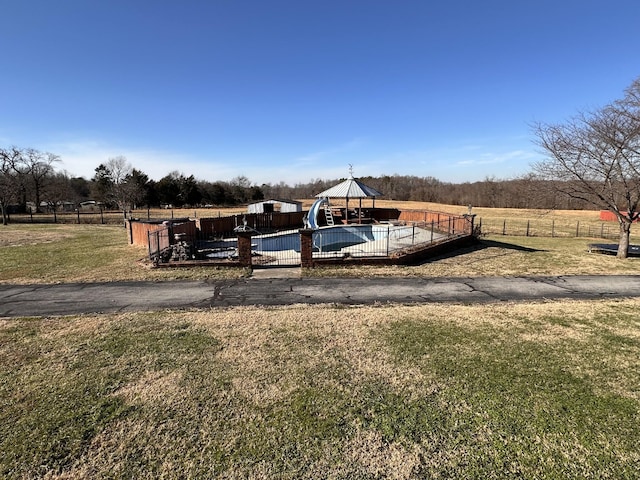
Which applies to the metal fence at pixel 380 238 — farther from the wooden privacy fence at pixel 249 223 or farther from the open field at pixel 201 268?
the wooden privacy fence at pixel 249 223

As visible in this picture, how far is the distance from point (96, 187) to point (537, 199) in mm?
69259

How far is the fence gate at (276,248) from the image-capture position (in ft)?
48.3

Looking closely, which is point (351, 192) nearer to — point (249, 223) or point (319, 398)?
point (249, 223)

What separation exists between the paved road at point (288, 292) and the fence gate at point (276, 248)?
10.9ft

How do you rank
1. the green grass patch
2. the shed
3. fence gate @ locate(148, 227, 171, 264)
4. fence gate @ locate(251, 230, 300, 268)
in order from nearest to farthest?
the green grass patch
fence gate @ locate(251, 230, 300, 268)
fence gate @ locate(148, 227, 171, 264)
the shed

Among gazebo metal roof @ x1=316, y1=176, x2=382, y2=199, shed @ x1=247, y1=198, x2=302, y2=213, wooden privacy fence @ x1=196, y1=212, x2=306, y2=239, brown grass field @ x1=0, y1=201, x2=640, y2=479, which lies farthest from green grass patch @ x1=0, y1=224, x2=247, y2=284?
gazebo metal roof @ x1=316, y1=176, x2=382, y2=199

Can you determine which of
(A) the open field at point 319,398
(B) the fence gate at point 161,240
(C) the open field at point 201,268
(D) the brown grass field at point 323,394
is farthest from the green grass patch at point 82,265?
(A) the open field at point 319,398

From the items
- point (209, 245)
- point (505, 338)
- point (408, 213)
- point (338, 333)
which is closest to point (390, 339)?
point (338, 333)

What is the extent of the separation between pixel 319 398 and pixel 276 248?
595 inches

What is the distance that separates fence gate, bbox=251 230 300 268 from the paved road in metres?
3.33

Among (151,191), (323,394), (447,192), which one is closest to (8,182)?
(151,191)

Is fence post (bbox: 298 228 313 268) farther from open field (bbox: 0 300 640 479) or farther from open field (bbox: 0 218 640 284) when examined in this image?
open field (bbox: 0 300 640 479)

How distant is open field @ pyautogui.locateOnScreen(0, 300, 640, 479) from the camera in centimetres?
360

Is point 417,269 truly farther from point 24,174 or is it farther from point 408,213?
point 24,174
